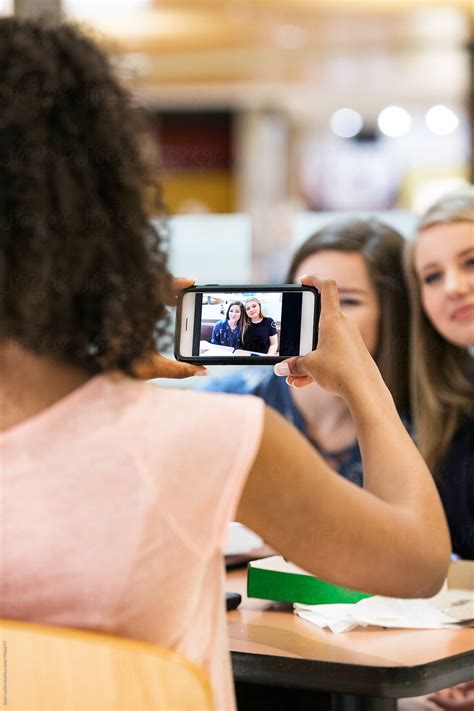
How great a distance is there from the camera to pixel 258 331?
114 cm

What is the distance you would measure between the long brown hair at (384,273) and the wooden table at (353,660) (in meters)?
0.81

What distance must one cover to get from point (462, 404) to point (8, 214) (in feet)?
4.39

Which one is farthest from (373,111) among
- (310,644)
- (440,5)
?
(310,644)

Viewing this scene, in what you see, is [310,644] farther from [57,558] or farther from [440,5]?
[440,5]

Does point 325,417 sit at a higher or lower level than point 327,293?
lower

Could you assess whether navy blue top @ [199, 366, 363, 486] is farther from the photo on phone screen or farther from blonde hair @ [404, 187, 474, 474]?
the photo on phone screen

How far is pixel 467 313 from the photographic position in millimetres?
1857

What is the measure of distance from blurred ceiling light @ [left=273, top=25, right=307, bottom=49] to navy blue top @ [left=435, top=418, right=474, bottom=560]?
3722mm

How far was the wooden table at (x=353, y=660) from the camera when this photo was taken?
1.01 m

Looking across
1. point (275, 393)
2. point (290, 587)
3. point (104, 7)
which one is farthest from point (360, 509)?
point (104, 7)

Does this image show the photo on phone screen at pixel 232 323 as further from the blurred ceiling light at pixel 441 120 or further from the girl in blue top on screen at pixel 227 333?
the blurred ceiling light at pixel 441 120

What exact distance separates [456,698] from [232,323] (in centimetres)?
74

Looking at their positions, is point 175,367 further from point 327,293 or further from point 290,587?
point 290,587

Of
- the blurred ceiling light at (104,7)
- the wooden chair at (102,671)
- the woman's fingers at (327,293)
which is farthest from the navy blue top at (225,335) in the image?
the blurred ceiling light at (104,7)
